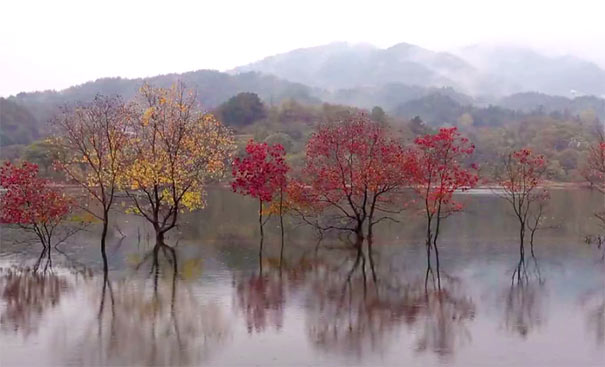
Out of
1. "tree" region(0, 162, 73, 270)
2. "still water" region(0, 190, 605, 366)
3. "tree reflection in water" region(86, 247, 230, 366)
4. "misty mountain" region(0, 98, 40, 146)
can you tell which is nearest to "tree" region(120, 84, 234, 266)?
"still water" region(0, 190, 605, 366)

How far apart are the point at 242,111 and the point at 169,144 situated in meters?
95.5

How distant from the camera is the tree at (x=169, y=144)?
3109 cm

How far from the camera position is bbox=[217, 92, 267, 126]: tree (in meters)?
126

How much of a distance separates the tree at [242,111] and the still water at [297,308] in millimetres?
94004

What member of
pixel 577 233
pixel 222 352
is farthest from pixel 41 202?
pixel 577 233

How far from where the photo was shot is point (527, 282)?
23375 mm

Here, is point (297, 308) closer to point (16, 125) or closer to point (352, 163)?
point (352, 163)

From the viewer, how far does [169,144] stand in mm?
31375

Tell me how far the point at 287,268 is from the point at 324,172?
8.72m

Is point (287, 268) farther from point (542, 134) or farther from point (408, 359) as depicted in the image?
point (542, 134)

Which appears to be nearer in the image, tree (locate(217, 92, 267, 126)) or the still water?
the still water

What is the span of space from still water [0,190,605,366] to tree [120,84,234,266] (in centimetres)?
311

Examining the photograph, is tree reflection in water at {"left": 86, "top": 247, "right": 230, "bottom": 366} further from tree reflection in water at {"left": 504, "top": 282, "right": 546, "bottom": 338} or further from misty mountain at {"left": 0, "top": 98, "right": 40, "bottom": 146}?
misty mountain at {"left": 0, "top": 98, "right": 40, "bottom": 146}

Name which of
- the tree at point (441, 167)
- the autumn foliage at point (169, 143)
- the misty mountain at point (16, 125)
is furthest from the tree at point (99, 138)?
the misty mountain at point (16, 125)
